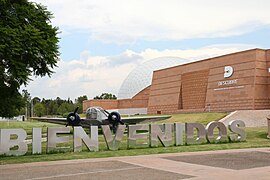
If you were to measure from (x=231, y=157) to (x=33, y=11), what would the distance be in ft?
35.0

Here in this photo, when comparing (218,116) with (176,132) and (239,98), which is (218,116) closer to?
(239,98)

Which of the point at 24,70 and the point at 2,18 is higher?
the point at 2,18

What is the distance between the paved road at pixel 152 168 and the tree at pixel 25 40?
431cm

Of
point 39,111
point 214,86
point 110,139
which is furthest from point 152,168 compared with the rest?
point 39,111

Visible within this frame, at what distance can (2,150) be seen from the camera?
52.6 ft

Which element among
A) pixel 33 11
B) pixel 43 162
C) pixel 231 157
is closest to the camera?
pixel 43 162

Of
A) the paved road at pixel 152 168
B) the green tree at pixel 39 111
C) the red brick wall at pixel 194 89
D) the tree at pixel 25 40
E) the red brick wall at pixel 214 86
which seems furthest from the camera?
the green tree at pixel 39 111

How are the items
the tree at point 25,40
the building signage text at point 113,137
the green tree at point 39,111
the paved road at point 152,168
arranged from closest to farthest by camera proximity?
1. the paved road at point 152,168
2. the tree at point 25,40
3. the building signage text at point 113,137
4. the green tree at point 39,111

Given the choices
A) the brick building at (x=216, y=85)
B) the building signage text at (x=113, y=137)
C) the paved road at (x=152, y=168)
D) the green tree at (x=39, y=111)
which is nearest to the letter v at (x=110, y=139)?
the building signage text at (x=113, y=137)

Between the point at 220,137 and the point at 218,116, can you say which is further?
the point at 218,116

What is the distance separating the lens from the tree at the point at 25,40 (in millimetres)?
15102

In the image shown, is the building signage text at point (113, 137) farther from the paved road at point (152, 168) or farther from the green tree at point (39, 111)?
the green tree at point (39, 111)

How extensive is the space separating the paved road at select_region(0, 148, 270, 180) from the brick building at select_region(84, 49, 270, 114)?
151 ft

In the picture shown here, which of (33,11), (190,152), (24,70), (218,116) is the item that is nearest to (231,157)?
(190,152)
